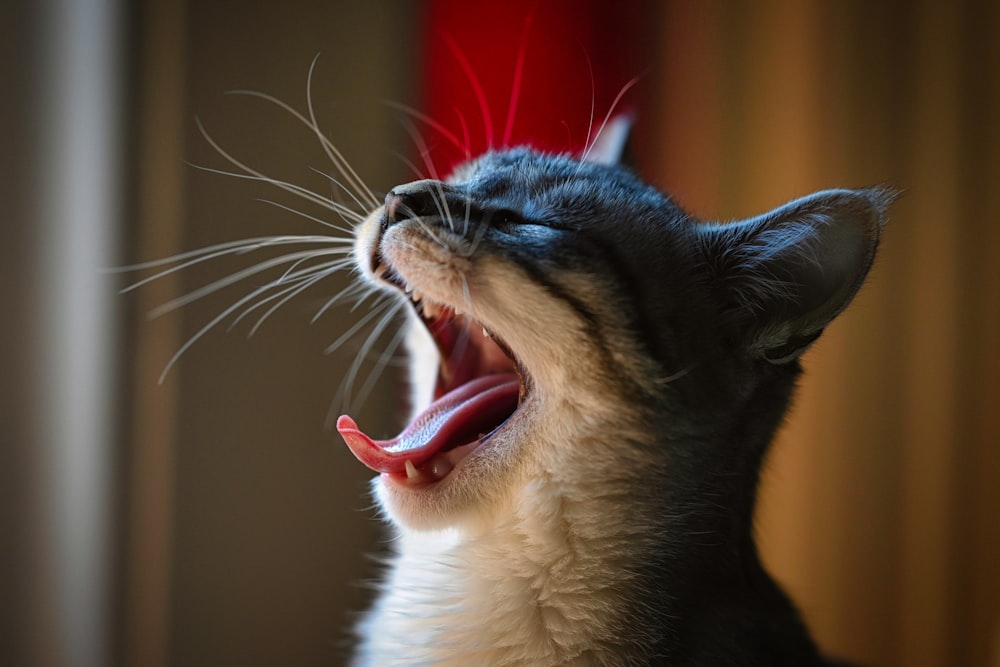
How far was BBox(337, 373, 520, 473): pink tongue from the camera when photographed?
0.85 meters

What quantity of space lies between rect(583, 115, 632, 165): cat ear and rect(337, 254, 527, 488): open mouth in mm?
321

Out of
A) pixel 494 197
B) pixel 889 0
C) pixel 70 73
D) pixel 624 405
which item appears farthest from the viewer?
pixel 889 0

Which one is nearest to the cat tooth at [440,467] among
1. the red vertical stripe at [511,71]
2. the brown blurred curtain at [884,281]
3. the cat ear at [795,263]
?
the cat ear at [795,263]

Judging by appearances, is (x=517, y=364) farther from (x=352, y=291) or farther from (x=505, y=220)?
(x=352, y=291)

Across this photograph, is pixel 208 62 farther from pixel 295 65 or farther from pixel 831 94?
pixel 831 94

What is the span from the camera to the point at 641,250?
0.85 metres

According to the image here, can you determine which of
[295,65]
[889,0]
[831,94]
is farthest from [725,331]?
[889,0]

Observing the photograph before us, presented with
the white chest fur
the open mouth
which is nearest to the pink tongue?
the open mouth

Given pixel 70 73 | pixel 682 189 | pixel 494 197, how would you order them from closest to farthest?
pixel 494 197
pixel 70 73
pixel 682 189

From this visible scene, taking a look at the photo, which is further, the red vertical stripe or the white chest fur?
the red vertical stripe

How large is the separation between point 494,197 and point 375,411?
626mm

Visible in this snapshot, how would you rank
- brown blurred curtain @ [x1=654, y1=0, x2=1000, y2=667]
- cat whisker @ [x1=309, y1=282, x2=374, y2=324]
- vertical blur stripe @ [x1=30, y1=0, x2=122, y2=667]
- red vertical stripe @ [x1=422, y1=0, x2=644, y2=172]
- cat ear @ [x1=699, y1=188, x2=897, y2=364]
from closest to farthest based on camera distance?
cat ear @ [x1=699, y1=188, x2=897, y2=364] → cat whisker @ [x1=309, y1=282, x2=374, y2=324] → vertical blur stripe @ [x1=30, y1=0, x2=122, y2=667] → red vertical stripe @ [x1=422, y1=0, x2=644, y2=172] → brown blurred curtain @ [x1=654, y1=0, x2=1000, y2=667]

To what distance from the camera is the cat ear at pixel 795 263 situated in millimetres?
772

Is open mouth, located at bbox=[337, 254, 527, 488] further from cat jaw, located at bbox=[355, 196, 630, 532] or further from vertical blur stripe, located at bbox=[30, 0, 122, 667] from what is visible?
vertical blur stripe, located at bbox=[30, 0, 122, 667]
